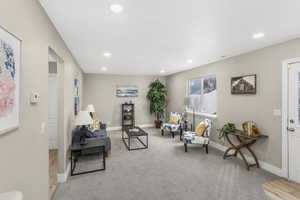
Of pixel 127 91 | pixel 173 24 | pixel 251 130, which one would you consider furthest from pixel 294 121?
pixel 127 91

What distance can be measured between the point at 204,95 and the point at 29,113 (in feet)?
15.1

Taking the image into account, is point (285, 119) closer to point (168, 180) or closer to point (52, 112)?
point (168, 180)

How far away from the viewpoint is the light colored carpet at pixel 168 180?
2.17 m

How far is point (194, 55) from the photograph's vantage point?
3549 mm

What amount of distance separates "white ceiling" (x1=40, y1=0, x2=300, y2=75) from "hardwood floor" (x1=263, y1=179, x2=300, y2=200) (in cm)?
236

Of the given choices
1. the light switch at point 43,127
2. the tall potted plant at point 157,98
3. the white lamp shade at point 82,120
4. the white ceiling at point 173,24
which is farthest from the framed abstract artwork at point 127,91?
the light switch at point 43,127

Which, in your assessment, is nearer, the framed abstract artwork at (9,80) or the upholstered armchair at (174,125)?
the framed abstract artwork at (9,80)

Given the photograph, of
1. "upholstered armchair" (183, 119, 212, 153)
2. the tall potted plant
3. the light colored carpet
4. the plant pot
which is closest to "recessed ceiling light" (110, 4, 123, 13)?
the light colored carpet

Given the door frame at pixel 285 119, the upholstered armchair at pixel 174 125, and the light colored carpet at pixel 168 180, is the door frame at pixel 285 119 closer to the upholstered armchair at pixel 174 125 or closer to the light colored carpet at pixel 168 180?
the light colored carpet at pixel 168 180

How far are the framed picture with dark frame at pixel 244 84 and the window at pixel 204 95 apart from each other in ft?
2.59

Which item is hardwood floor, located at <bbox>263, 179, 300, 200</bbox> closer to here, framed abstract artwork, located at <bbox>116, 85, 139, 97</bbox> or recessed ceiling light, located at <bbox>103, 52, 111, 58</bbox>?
recessed ceiling light, located at <bbox>103, 52, 111, 58</bbox>

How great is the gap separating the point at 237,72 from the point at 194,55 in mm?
1123

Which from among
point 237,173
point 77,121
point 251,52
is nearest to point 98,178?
point 77,121

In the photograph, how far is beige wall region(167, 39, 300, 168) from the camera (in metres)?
2.73
